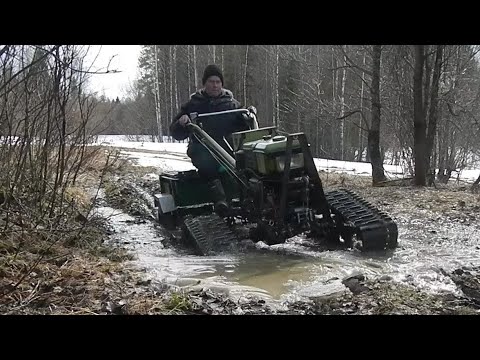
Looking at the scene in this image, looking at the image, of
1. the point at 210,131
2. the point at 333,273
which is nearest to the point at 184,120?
the point at 210,131

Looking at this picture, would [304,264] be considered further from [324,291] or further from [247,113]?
[247,113]

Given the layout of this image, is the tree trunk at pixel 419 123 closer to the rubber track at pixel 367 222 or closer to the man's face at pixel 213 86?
the man's face at pixel 213 86

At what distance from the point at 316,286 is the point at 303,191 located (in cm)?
140

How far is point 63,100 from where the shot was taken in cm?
519

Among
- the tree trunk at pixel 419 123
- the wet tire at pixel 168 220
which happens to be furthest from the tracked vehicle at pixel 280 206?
the tree trunk at pixel 419 123

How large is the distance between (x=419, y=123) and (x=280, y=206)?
6802 millimetres

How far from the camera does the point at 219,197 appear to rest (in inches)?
247

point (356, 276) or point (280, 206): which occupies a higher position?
point (280, 206)

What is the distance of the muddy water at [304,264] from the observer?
13.2 ft

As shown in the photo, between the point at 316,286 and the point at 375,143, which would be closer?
the point at 316,286

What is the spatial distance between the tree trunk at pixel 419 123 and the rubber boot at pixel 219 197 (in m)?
5.77
